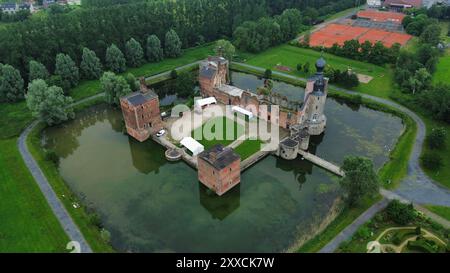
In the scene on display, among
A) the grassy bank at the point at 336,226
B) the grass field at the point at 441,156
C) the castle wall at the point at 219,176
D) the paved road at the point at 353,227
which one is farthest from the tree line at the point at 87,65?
the grass field at the point at 441,156

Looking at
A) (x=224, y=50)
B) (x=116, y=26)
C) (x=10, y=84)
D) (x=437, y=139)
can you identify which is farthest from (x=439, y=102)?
(x=10, y=84)

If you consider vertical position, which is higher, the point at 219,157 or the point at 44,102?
the point at 44,102

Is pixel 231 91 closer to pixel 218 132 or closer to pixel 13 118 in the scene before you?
pixel 218 132

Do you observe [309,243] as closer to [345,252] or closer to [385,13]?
[345,252]

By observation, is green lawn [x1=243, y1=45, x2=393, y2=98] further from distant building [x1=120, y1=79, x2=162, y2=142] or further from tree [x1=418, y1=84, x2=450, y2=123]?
distant building [x1=120, y1=79, x2=162, y2=142]

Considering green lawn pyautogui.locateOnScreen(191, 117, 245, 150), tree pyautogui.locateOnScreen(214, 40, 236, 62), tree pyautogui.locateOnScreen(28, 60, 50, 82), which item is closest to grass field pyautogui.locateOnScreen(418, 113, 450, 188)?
green lawn pyautogui.locateOnScreen(191, 117, 245, 150)

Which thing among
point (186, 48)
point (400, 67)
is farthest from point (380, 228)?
point (186, 48)

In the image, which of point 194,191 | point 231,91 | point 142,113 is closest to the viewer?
point 194,191

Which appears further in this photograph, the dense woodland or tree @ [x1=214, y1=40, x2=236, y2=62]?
tree @ [x1=214, y1=40, x2=236, y2=62]
